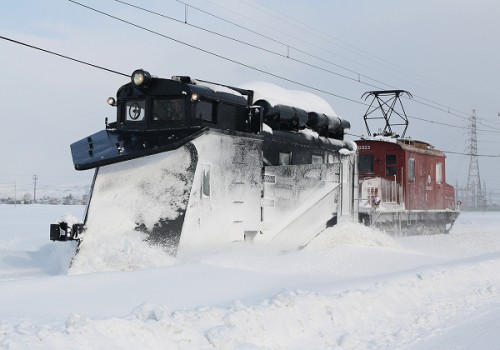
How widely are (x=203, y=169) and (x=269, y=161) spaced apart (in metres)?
2.25

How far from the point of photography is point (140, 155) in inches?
407

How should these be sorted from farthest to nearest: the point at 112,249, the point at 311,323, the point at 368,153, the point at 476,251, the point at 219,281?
the point at 368,153 → the point at 476,251 → the point at 112,249 → the point at 219,281 → the point at 311,323

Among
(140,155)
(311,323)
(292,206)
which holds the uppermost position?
(140,155)

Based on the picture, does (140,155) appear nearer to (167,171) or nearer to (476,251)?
(167,171)

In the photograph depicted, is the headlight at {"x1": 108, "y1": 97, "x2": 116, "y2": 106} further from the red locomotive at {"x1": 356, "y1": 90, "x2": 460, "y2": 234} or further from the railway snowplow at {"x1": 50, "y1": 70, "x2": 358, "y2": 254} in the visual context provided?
the red locomotive at {"x1": 356, "y1": 90, "x2": 460, "y2": 234}

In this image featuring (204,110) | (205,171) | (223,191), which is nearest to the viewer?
(205,171)

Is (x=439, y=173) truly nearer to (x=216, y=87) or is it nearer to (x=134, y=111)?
(x=216, y=87)

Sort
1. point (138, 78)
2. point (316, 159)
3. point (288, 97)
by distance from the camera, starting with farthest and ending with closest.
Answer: point (316, 159) < point (288, 97) < point (138, 78)

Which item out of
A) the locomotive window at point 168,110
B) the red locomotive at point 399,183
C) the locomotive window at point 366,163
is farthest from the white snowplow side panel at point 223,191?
the locomotive window at point 366,163

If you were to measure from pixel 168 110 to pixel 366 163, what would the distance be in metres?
11.2

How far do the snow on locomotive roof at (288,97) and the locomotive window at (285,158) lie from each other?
1094 millimetres

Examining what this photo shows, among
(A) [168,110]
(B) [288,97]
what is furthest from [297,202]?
(A) [168,110]

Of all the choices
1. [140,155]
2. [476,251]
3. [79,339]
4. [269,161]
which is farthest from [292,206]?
[79,339]

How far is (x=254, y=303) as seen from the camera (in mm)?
6699
